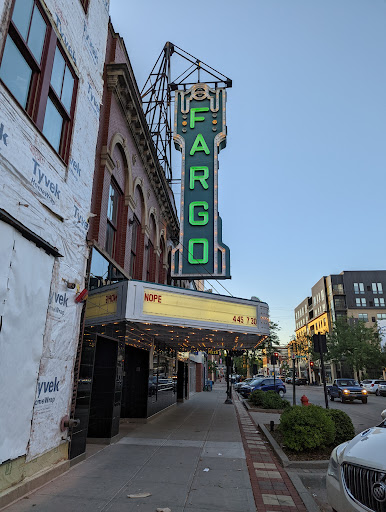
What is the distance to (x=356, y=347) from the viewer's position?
56.4 m

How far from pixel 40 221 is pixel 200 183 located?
37.9 feet

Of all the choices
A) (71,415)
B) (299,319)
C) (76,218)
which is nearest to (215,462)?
(71,415)

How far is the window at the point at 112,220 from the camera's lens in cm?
1230

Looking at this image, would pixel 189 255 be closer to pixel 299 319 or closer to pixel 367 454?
pixel 367 454

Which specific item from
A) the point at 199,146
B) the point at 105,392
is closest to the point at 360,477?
the point at 105,392

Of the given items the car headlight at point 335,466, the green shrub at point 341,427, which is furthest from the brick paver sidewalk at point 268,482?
the green shrub at point 341,427

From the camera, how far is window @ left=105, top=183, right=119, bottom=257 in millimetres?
12297

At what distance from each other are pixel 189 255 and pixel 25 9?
1127cm

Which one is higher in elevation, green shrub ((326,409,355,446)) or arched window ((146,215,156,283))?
arched window ((146,215,156,283))

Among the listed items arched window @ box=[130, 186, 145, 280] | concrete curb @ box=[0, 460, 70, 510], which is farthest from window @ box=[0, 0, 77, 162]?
arched window @ box=[130, 186, 145, 280]

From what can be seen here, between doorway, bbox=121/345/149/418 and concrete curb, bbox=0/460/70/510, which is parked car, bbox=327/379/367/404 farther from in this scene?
concrete curb, bbox=0/460/70/510

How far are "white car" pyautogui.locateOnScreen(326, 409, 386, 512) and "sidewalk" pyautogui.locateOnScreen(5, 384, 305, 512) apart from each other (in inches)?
67.5

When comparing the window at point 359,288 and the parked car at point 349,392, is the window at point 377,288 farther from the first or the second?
the parked car at point 349,392

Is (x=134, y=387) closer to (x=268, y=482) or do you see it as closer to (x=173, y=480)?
(x=173, y=480)
